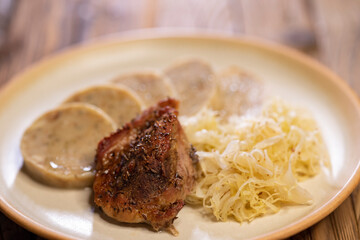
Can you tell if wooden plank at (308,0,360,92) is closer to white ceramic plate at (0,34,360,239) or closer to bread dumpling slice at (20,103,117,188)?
white ceramic plate at (0,34,360,239)

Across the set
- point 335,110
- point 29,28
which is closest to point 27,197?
point 335,110

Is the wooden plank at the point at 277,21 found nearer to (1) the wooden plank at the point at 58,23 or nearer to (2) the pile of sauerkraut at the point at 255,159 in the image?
(1) the wooden plank at the point at 58,23

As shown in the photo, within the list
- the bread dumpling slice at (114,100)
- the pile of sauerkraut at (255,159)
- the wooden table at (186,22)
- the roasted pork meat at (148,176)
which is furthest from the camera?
the wooden table at (186,22)

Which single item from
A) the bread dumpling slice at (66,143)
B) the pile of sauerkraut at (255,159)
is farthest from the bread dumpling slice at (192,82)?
the bread dumpling slice at (66,143)

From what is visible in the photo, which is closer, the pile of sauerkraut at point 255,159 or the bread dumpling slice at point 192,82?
the pile of sauerkraut at point 255,159

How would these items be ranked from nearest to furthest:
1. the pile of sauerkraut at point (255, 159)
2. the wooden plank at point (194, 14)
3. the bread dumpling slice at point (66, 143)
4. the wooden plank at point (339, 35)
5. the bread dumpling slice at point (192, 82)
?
the pile of sauerkraut at point (255, 159), the bread dumpling slice at point (66, 143), the bread dumpling slice at point (192, 82), the wooden plank at point (339, 35), the wooden plank at point (194, 14)

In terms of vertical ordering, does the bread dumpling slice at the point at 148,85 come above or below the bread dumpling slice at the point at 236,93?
above
